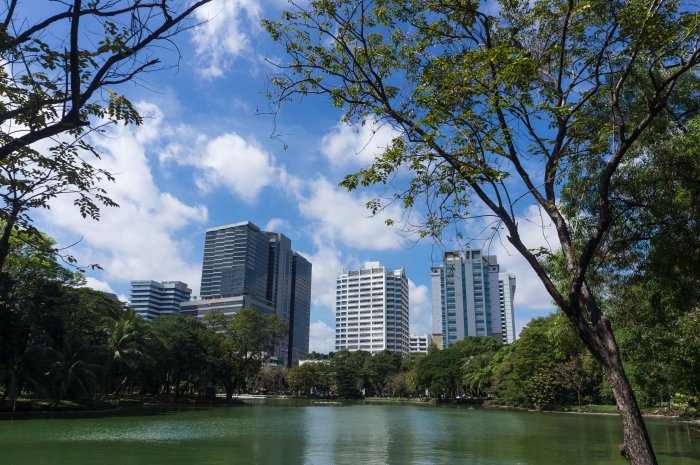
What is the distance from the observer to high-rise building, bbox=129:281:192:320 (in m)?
121

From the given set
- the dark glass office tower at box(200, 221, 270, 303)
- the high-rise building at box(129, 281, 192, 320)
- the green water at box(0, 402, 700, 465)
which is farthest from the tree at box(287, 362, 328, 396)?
the high-rise building at box(129, 281, 192, 320)

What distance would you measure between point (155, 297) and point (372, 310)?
54.8m

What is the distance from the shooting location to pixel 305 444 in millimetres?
17312

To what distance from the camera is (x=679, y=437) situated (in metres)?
19.7

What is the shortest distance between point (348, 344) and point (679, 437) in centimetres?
11564

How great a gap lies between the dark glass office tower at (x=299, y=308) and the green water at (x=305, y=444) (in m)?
100

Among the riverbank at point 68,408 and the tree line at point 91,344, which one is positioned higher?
the tree line at point 91,344

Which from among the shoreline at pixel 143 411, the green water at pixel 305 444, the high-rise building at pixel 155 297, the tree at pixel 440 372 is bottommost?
the shoreline at pixel 143 411

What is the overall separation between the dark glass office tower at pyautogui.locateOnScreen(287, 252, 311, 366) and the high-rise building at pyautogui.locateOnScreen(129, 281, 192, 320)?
2870 cm

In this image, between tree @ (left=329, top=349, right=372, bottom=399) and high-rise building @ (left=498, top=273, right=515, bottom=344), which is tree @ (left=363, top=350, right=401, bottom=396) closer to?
tree @ (left=329, top=349, right=372, bottom=399)

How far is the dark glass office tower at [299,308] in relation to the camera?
12494cm

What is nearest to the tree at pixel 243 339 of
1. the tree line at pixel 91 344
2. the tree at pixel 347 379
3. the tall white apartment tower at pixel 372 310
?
the tree line at pixel 91 344

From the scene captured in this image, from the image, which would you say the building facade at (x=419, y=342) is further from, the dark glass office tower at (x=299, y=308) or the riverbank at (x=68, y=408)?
the riverbank at (x=68, y=408)

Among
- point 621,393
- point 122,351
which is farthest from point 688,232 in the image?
point 122,351
